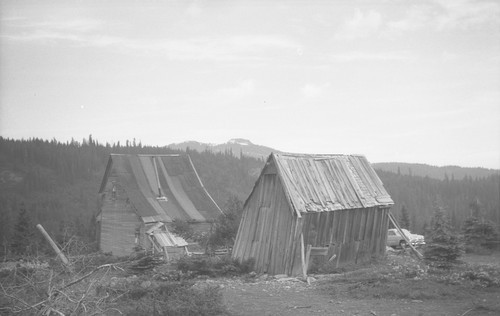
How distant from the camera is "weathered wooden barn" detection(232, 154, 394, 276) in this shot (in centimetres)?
2094

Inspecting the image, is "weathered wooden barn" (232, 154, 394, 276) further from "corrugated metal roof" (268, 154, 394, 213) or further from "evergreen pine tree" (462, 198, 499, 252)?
"evergreen pine tree" (462, 198, 499, 252)

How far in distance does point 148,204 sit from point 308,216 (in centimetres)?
1687

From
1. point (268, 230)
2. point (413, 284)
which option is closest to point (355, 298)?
point (413, 284)

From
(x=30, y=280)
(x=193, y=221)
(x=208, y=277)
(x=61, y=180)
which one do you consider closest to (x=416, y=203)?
(x=61, y=180)

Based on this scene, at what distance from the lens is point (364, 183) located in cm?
2523

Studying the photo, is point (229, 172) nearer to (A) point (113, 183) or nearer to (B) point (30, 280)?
(A) point (113, 183)

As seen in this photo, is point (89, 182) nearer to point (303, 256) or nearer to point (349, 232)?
point (349, 232)

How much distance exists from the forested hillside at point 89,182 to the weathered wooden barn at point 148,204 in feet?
204

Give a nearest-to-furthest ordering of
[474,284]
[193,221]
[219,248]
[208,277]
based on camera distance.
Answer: [474,284]
[208,277]
[219,248]
[193,221]

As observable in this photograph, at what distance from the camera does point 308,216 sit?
69.2 feet

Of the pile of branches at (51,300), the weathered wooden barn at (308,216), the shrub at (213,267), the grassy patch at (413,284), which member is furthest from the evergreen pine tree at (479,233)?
the pile of branches at (51,300)

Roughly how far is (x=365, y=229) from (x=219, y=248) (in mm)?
9442

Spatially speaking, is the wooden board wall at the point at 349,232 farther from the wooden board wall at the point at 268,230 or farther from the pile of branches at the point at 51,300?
the pile of branches at the point at 51,300

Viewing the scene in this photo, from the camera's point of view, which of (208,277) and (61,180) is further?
(61,180)
